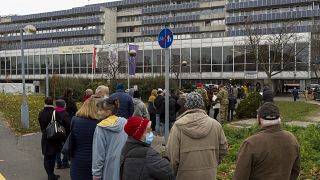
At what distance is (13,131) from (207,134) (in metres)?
12.3

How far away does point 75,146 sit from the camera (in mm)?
5141

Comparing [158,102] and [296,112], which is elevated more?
[158,102]

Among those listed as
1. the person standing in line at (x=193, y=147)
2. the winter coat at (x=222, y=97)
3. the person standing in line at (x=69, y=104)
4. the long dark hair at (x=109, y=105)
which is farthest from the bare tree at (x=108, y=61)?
the person standing in line at (x=193, y=147)

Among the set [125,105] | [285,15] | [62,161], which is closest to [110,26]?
[285,15]

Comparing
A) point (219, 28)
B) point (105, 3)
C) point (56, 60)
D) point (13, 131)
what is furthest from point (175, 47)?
point (13, 131)

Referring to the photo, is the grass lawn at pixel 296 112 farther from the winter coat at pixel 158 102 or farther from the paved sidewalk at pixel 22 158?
the paved sidewalk at pixel 22 158

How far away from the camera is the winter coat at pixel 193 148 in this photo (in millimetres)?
4121

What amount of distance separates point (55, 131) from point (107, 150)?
302 cm

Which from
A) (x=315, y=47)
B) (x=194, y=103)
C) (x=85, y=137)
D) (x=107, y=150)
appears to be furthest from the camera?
(x=315, y=47)

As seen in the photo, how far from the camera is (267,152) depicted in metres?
3.59

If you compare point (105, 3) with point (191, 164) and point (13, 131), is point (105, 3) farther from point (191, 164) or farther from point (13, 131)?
point (191, 164)

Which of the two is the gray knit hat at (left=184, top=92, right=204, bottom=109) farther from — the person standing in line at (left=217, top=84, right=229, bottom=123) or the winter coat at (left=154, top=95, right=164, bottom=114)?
the person standing in line at (left=217, top=84, right=229, bottom=123)

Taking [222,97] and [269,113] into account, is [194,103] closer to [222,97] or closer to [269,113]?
[269,113]

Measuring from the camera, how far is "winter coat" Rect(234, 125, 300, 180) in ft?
11.8
